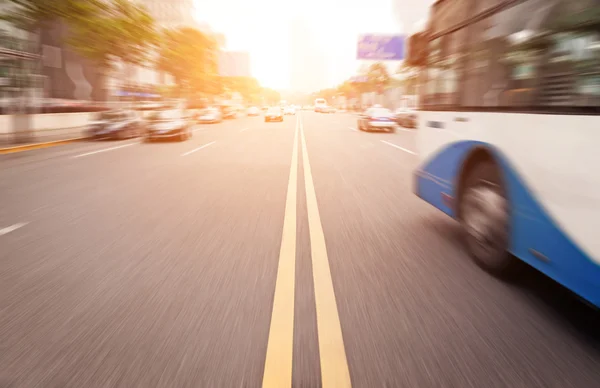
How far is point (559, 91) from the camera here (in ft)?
11.5

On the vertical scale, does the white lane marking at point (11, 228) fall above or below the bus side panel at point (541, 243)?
below

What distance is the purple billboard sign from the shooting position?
4091 centimetres

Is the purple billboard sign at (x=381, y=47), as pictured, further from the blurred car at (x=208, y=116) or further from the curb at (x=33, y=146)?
the curb at (x=33, y=146)

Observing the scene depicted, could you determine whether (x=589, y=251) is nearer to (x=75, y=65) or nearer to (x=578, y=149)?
(x=578, y=149)

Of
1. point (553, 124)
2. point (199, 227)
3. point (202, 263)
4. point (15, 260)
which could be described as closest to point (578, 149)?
point (553, 124)

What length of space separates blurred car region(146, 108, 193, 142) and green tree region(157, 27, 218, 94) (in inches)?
858

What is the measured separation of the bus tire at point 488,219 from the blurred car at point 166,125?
56.6ft

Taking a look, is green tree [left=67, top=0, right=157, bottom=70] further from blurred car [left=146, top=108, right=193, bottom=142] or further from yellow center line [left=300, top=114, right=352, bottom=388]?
yellow center line [left=300, top=114, right=352, bottom=388]

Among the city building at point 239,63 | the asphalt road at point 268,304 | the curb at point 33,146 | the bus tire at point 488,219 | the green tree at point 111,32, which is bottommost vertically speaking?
the curb at point 33,146

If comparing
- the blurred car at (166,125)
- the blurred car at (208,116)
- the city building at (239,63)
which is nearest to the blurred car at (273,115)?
the blurred car at (208,116)

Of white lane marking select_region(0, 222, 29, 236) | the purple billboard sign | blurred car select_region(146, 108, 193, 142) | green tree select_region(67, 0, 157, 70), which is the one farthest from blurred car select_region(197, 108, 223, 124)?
white lane marking select_region(0, 222, 29, 236)

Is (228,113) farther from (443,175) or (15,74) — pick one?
(443,175)

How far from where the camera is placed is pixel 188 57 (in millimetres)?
49625

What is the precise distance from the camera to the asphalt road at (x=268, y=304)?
2.75 m
